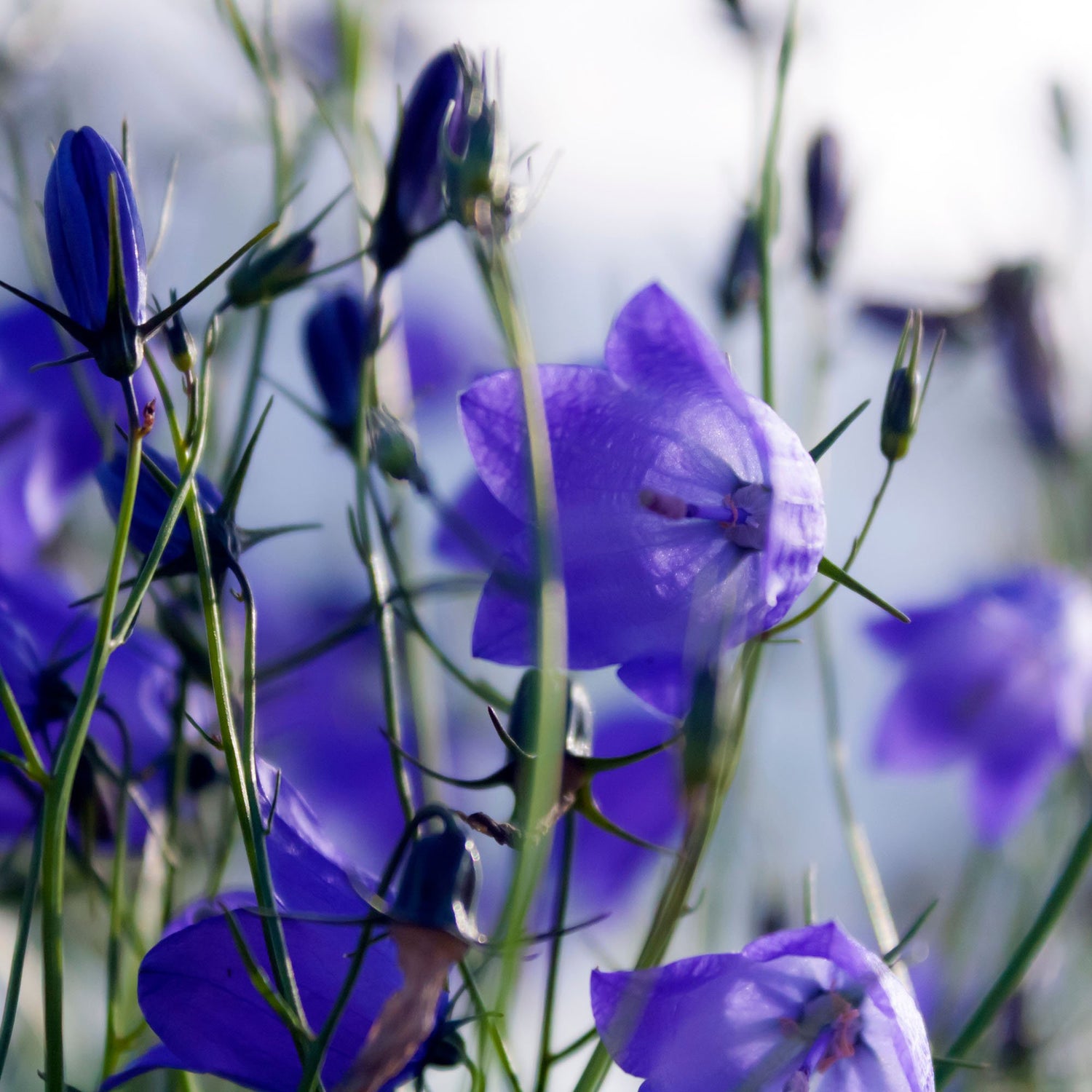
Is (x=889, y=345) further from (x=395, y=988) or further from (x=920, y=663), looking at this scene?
(x=395, y=988)

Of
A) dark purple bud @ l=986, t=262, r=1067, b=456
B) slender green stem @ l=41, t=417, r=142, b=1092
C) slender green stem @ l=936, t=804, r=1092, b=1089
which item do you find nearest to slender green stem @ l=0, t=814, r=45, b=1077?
slender green stem @ l=41, t=417, r=142, b=1092

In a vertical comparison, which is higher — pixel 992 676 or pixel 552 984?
pixel 992 676

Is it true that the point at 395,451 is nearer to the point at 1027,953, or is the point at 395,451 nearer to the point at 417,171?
the point at 417,171

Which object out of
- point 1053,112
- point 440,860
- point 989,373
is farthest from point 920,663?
point 440,860

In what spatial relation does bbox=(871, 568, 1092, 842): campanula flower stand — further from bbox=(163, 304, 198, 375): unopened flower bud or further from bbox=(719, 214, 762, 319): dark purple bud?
bbox=(163, 304, 198, 375): unopened flower bud

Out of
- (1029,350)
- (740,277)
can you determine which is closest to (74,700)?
(740,277)

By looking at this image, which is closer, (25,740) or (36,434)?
(25,740)
